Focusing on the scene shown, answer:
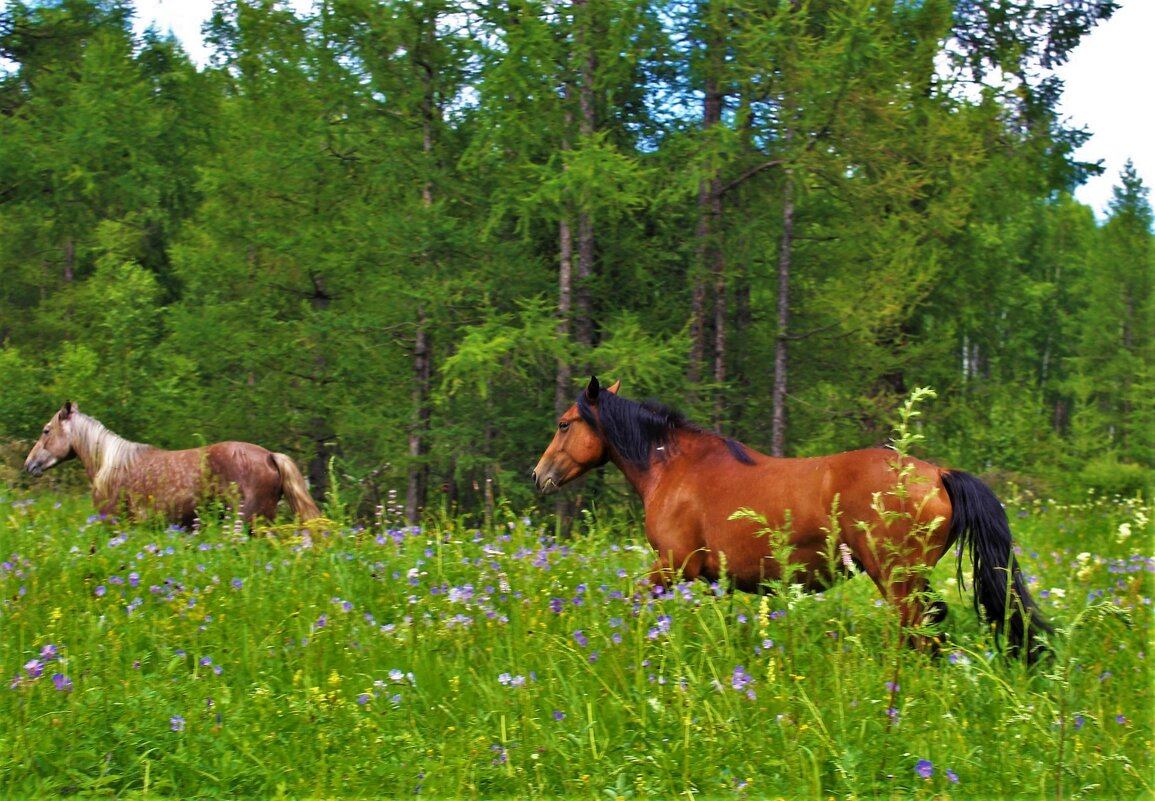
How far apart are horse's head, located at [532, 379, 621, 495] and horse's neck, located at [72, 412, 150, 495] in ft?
14.2

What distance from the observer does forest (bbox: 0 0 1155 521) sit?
504 inches

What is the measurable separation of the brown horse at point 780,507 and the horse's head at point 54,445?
529 cm

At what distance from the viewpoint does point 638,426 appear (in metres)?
6.82

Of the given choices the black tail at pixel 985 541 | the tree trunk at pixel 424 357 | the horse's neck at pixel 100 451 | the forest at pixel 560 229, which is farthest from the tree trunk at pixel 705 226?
the black tail at pixel 985 541

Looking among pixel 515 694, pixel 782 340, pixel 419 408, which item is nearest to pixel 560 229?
pixel 419 408

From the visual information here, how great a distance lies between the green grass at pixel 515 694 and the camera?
357 cm

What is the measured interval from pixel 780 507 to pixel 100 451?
6722 mm

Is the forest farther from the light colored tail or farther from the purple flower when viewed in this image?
the purple flower

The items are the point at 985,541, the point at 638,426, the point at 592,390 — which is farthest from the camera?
the point at 592,390

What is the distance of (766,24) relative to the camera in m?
12.5

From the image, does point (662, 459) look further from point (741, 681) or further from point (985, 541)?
point (741, 681)

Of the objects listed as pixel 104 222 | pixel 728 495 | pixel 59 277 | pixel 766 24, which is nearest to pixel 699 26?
pixel 766 24

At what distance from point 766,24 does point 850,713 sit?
35.3 ft

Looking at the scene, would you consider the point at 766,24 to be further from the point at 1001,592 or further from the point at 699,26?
the point at 1001,592
